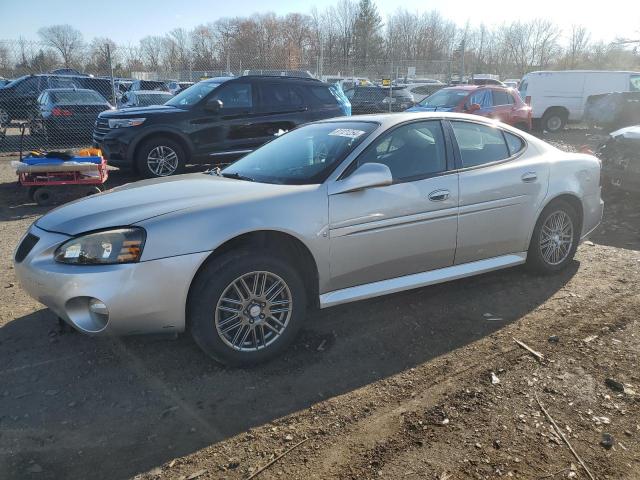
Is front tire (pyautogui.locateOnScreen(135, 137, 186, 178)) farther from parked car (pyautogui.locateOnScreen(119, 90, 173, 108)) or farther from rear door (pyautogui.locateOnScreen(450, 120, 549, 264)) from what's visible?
parked car (pyautogui.locateOnScreen(119, 90, 173, 108))

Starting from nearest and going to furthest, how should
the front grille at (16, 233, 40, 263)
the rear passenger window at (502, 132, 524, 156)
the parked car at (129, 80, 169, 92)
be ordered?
1. the front grille at (16, 233, 40, 263)
2. the rear passenger window at (502, 132, 524, 156)
3. the parked car at (129, 80, 169, 92)

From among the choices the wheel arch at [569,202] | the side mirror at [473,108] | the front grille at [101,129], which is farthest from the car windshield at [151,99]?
the wheel arch at [569,202]

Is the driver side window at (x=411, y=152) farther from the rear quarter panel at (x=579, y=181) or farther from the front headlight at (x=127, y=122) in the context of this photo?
the front headlight at (x=127, y=122)

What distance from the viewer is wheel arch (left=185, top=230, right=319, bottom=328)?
3156mm

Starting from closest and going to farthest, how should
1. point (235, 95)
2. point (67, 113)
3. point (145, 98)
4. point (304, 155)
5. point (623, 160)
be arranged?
point (304, 155)
point (623, 160)
point (235, 95)
point (67, 113)
point (145, 98)

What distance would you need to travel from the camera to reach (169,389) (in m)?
3.05

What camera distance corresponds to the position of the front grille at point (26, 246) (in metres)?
3.26

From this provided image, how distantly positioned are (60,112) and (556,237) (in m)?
12.8

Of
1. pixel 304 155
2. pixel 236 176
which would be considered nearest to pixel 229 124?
pixel 236 176

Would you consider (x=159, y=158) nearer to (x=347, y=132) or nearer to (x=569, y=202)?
(x=347, y=132)

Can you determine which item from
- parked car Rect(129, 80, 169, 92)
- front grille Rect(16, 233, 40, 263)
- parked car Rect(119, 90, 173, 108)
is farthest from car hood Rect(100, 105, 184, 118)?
parked car Rect(129, 80, 169, 92)

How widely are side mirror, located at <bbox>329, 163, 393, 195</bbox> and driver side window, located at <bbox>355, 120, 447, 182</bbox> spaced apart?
188 mm

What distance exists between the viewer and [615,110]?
13914 mm

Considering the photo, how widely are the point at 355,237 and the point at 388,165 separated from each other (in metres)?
0.67
